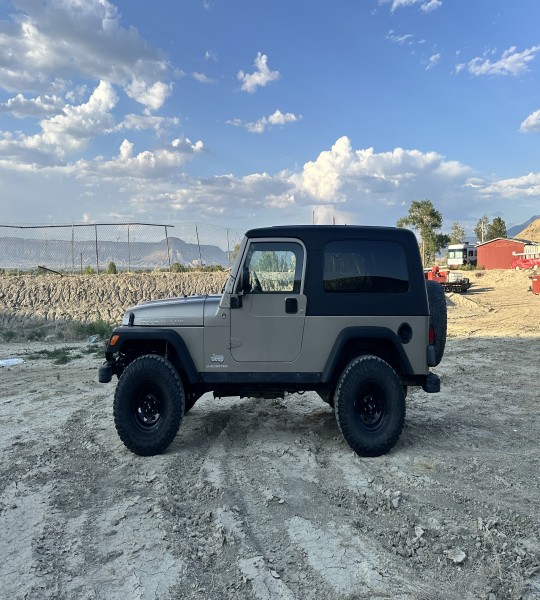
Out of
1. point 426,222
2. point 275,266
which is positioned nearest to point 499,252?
point 426,222

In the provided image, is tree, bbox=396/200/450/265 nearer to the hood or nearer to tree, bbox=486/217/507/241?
tree, bbox=486/217/507/241

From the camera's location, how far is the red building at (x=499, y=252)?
50000 mm

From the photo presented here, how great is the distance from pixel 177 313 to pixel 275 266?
1232 millimetres

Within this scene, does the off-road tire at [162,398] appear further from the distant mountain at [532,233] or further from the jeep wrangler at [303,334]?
the distant mountain at [532,233]

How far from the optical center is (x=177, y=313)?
5246mm

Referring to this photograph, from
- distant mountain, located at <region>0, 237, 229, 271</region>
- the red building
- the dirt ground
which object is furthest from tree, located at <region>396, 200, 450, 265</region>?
the dirt ground

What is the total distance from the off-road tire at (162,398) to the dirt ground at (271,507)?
0.19 metres

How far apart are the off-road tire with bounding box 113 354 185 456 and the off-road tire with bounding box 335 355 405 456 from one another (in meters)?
1.77

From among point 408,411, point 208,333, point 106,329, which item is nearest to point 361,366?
point 208,333

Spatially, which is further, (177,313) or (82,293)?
(82,293)

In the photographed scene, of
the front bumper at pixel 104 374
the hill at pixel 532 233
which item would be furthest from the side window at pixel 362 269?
the hill at pixel 532 233

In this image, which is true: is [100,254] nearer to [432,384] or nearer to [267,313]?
[267,313]

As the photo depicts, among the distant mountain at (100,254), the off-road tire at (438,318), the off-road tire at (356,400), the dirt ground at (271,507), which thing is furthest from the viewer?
the distant mountain at (100,254)

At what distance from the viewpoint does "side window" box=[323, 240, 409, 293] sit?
5.17 metres
